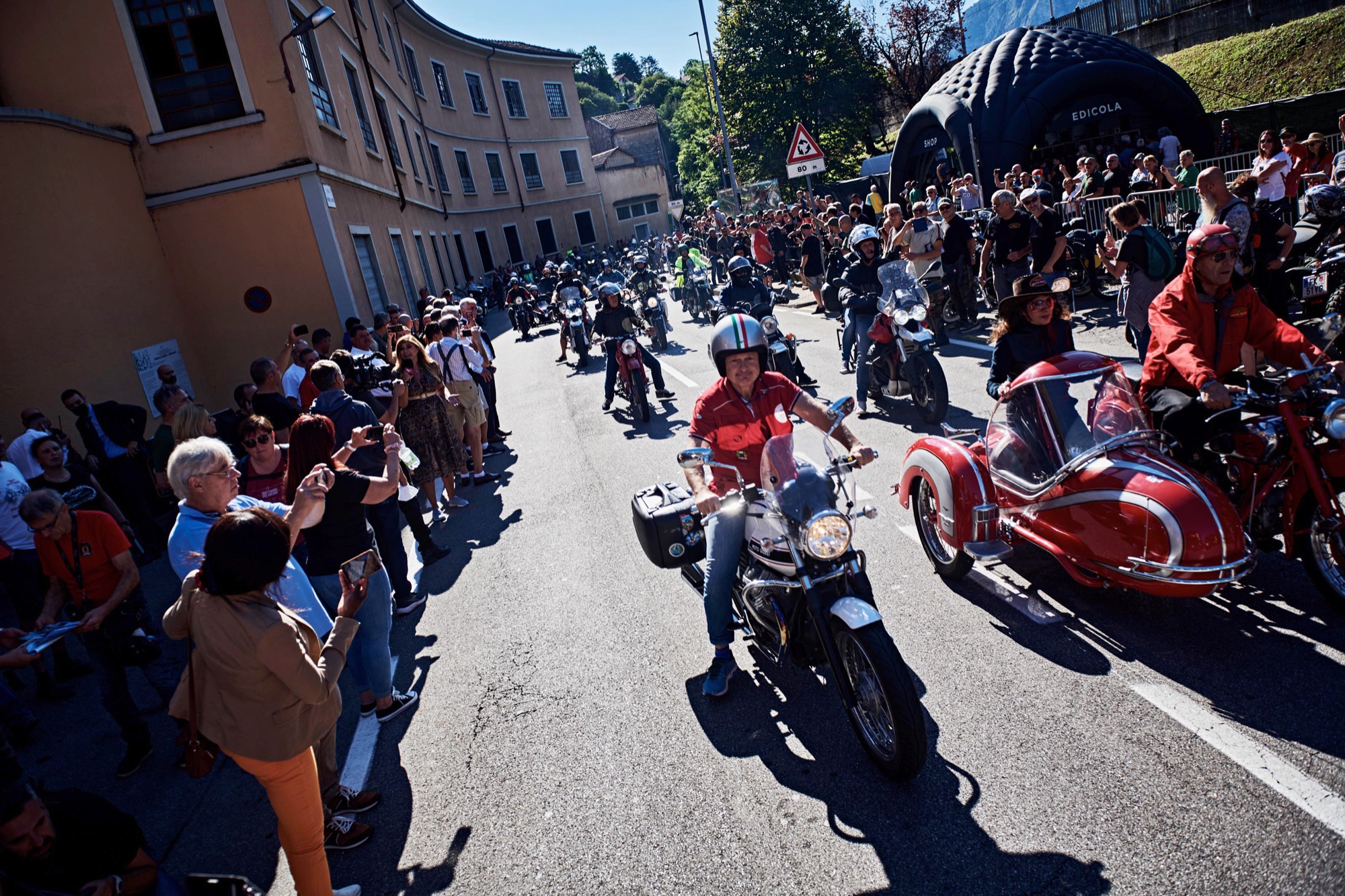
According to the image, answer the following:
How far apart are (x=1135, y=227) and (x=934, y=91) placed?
13.7 m

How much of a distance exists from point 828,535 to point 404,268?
69.4 feet

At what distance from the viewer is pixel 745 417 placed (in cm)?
412

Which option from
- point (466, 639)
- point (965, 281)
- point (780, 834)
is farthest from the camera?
point (965, 281)

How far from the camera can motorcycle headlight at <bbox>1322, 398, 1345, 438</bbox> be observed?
139 inches

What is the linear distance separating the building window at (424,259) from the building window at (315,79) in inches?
298

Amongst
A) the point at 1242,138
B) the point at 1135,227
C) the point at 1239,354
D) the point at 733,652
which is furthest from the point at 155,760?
the point at 1242,138

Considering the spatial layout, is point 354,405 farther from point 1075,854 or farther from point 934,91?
point 934,91

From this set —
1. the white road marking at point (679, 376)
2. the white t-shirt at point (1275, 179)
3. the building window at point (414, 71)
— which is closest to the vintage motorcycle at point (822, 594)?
the white road marking at point (679, 376)

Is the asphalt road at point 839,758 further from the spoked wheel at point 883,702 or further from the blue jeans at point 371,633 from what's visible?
the blue jeans at point 371,633

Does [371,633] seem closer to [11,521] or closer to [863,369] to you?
[11,521]

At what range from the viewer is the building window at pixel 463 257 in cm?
3532

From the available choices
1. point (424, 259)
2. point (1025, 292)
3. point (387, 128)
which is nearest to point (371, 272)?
point (387, 128)

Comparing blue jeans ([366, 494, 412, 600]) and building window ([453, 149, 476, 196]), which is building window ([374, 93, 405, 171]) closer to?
building window ([453, 149, 476, 196])

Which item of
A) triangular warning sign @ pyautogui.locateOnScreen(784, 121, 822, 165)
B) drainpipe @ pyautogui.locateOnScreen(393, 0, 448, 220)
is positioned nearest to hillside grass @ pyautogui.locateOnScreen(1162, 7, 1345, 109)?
triangular warning sign @ pyautogui.locateOnScreen(784, 121, 822, 165)
